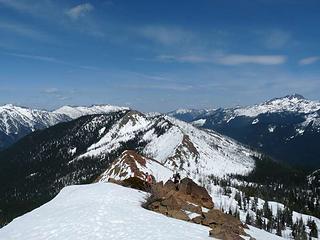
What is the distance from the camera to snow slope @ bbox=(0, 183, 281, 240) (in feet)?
111

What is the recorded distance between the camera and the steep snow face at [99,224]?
3397 cm

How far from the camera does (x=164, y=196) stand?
175ft

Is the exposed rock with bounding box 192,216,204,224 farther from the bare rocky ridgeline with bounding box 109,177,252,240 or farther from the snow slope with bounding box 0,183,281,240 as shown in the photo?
the snow slope with bounding box 0,183,281,240

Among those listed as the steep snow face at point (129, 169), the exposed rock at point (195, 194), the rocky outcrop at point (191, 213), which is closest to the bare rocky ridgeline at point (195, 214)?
the rocky outcrop at point (191, 213)

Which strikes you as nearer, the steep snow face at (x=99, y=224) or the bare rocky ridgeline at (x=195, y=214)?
the steep snow face at (x=99, y=224)

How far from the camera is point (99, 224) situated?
3641 centimetres

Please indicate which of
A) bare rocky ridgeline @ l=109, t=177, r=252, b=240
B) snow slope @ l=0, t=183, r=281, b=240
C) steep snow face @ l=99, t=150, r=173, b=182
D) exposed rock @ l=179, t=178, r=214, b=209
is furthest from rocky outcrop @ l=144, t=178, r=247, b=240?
steep snow face @ l=99, t=150, r=173, b=182

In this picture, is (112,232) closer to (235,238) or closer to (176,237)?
(176,237)

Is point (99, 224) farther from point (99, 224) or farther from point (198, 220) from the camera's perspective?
point (198, 220)

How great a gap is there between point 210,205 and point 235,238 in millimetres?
25196

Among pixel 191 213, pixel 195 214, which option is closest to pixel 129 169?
pixel 191 213

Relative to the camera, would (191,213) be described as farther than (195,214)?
Yes

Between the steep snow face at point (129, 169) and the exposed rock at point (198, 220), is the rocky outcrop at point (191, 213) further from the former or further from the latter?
the steep snow face at point (129, 169)

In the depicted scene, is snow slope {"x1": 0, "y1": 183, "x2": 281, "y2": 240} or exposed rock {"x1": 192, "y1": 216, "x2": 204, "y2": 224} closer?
snow slope {"x1": 0, "y1": 183, "x2": 281, "y2": 240}
